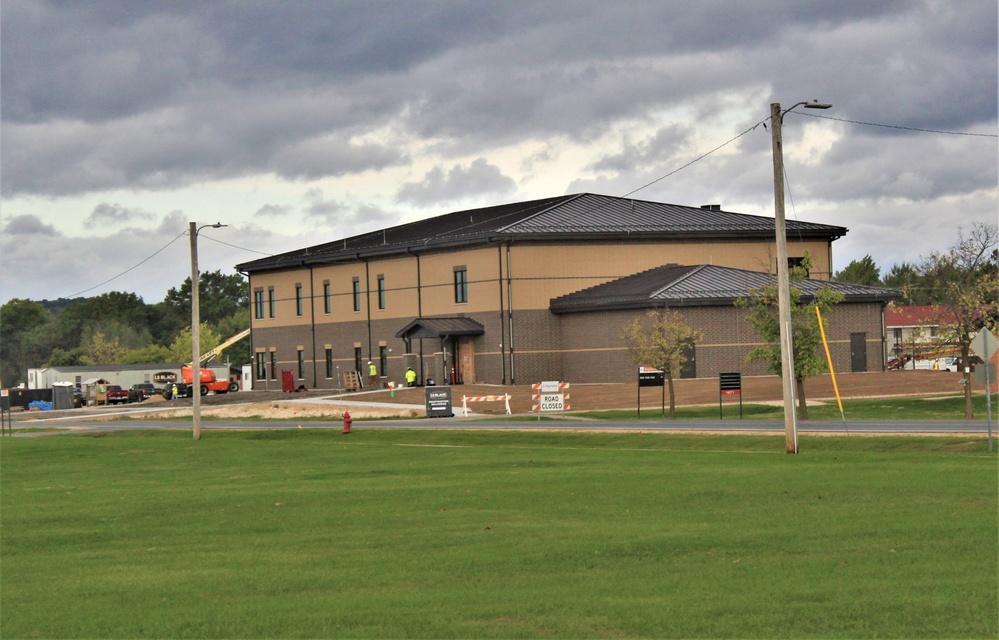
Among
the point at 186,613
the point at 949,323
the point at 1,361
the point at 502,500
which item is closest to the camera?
the point at 186,613

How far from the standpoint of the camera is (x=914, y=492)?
18.3 metres

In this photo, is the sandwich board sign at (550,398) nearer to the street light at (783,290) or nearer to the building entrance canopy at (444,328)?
the street light at (783,290)

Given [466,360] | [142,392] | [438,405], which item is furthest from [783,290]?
[142,392]

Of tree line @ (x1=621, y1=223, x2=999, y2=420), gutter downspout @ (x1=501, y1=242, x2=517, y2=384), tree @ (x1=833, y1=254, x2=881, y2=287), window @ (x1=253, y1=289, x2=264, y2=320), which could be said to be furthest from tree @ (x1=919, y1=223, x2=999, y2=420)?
tree @ (x1=833, y1=254, x2=881, y2=287)

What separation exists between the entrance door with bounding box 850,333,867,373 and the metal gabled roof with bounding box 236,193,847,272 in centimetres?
1094

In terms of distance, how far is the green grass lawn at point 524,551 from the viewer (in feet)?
34.9

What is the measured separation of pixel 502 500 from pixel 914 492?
633cm

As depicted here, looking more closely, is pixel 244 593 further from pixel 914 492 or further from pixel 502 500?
pixel 914 492

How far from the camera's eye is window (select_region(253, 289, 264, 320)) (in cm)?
9019

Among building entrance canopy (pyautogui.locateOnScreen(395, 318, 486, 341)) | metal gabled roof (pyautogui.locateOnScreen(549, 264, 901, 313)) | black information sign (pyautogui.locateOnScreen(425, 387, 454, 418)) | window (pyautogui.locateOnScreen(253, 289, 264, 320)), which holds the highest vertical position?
window (pyautogui.locateOnScreen(253, 289, 264, 320))

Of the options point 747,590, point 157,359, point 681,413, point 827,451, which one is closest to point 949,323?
point 681,413

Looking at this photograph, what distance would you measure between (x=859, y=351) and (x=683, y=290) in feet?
35.3

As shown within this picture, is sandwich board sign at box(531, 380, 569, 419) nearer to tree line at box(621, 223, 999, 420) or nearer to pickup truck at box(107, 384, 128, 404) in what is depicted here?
tree line at box(621, 223, 999, 420)

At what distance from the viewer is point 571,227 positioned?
7150cm
